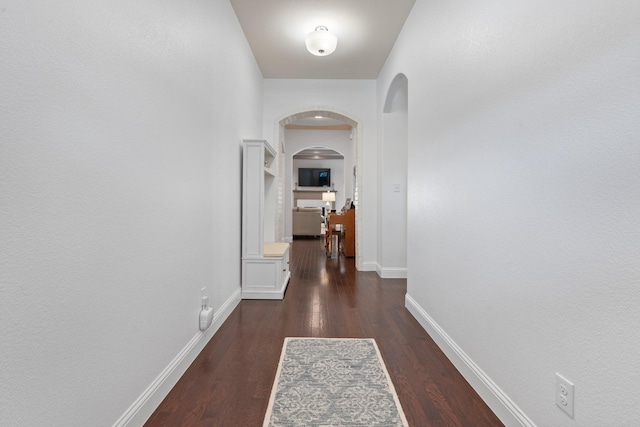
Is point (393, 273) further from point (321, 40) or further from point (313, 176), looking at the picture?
point (313, 176)

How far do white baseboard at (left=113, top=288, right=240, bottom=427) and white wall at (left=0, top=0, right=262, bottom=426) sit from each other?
0.03m

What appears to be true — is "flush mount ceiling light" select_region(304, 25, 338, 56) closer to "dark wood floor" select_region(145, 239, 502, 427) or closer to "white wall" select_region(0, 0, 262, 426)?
"white wall" select_region(0, 0, 262, 426)

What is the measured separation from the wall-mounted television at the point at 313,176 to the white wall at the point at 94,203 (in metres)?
10.6

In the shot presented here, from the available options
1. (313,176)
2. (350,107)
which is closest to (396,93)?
(350,107)

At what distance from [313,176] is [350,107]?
26.6 feet

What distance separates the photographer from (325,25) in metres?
3.15

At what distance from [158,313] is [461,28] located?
7.93 feet

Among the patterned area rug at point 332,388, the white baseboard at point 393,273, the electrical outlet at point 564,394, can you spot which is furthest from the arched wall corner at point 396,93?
the electrical outlet at point 564,394

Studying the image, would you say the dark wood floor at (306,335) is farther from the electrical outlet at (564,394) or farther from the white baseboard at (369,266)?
the white baseboard at (369,266)

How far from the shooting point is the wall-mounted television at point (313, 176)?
12586mm

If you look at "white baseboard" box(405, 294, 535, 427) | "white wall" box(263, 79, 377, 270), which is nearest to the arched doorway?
"white wall" box(263, 79, 377, 270)

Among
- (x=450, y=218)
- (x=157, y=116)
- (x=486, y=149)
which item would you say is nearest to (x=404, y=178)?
(x=450, y=218)

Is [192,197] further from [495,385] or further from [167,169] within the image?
[495,385]

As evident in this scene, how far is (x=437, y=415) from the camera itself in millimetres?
1436
